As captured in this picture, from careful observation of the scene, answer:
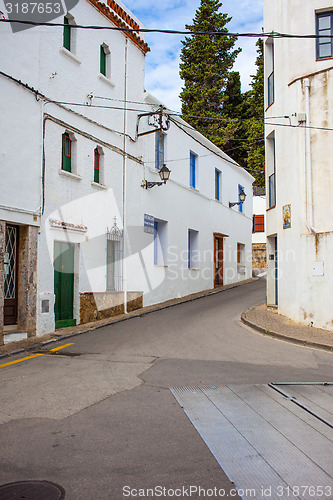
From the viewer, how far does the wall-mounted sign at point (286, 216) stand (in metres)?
13.3

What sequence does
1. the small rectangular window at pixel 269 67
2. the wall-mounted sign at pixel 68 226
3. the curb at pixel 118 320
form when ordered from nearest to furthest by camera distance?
the curb at pixel 118 320 → the wall-mounted sign at pixel 68 226 → the small rectangular window at pixel 269 67

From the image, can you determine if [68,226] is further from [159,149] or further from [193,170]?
[193,170]

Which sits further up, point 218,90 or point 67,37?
point 218,90

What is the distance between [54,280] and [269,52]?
1114 centimetres

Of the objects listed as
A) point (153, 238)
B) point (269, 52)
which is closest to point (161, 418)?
point (153, 238)

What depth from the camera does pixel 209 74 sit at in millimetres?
35406

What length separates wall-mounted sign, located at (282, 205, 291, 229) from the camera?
13.3 metres

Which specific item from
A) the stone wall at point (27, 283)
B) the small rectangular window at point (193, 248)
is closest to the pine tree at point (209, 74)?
the small rectangular window at point (193, 248)

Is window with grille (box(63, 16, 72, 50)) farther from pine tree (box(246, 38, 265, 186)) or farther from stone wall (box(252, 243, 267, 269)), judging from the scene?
pine tree (box(246, 38, 265, 186))

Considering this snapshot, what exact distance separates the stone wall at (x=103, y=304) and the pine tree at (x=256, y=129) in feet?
78.7

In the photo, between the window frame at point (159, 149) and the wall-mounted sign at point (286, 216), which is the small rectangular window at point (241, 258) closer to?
the window frame at point (159, 149)

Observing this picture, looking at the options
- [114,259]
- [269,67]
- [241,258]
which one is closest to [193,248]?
[114,259]

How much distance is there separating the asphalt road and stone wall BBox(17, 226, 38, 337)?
1.07 metres

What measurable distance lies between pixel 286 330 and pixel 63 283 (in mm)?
6021
